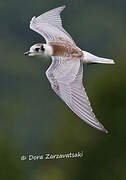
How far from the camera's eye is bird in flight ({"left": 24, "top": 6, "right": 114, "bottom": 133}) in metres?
2.68

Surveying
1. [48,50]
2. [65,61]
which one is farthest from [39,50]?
[65,61]

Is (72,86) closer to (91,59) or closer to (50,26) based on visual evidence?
(91,59)

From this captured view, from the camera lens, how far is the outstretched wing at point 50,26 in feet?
8.77

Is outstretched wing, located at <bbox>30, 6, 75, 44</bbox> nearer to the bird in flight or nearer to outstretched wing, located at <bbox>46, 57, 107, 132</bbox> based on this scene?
the bird in flight

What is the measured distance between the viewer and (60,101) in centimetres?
269

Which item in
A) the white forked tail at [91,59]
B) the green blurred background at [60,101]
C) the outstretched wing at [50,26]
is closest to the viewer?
the green blurred background at [60,101]

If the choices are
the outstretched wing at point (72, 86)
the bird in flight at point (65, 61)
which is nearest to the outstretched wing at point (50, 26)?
the bird in flight at point (65, 61)

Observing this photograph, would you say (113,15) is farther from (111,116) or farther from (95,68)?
(111,116)

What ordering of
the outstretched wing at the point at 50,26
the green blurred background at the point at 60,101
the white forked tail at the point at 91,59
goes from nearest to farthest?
the green blurred background at the point at 60,101, the outstretched wing at the point at 50,26, the white forked tail at the point at 91,59

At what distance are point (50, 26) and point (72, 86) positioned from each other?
31cm

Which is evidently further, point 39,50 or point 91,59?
point 91,59

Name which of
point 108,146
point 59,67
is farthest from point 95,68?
point 108,146

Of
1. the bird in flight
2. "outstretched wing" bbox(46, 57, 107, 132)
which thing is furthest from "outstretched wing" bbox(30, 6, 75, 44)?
"outstretched wing" bbox(46, 57, 107, 132)

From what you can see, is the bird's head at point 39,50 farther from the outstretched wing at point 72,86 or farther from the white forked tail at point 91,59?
the white forked tail at point 91,59
